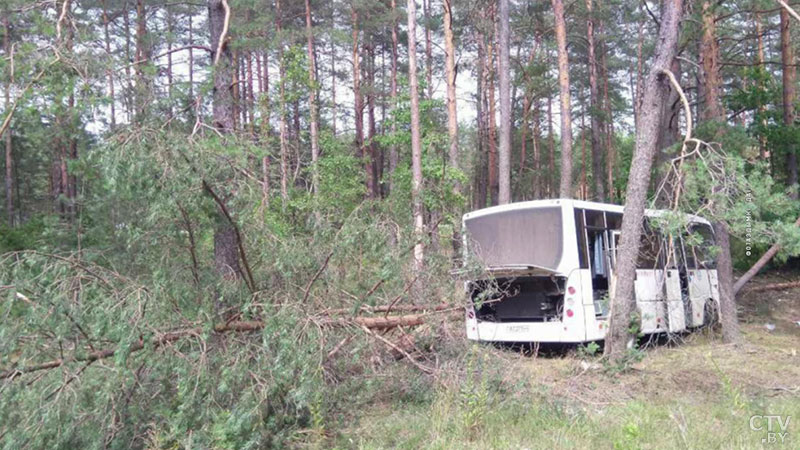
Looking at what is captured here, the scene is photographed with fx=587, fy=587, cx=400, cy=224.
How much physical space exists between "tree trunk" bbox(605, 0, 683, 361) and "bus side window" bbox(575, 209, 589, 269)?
23.7 inches

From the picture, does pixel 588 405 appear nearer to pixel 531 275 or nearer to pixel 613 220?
pixel 531 275

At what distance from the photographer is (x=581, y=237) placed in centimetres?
898

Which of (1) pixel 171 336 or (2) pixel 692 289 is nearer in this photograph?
(1) pixel 171 336

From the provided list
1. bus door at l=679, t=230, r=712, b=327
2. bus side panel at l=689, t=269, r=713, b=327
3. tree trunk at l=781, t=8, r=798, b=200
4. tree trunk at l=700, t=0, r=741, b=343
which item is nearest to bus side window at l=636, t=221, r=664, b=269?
bus door at l=679, t=230, r=712, b=327

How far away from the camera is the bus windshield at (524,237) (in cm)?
890

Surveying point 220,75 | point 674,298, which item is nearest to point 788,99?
point 674,298

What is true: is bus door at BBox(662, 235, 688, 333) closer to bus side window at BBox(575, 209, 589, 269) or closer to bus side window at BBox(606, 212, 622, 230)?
bus side window at BBox(606, 212, 622, 230)

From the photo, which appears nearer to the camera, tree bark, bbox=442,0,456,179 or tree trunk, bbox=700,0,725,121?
tree trunk, bbox=700,0,725,121

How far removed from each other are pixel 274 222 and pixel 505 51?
1122cm

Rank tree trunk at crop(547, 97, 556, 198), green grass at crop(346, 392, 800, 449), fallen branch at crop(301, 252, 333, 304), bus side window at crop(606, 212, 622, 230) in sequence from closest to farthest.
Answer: green grass at crop(346, 392, 800, 449), fallen branch at crop(301, 252, 333, 304), bus side window at crop(606, 212, 622, 230), tree trunk at crop(547, 97, 556, 198)

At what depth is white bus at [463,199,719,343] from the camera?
8.67 metres

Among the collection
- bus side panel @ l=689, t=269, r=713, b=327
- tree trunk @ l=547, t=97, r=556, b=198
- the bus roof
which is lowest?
bus side panel @ l=689, t=269, r=713, b=327

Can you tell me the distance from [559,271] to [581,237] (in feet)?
2.32

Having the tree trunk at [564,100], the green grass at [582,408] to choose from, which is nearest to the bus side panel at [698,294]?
the green grass at [582,408]
